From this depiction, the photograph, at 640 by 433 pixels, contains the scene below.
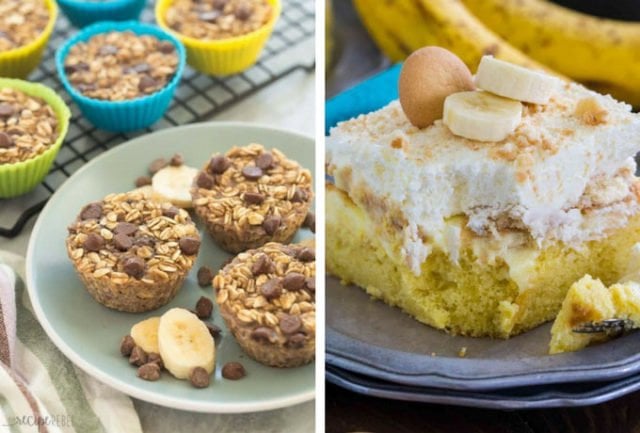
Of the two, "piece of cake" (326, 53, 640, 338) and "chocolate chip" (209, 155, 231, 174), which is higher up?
"piece of cake" (326, 53, 640, 338)

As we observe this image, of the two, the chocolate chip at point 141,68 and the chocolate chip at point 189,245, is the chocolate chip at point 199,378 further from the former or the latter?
the chocolate chip at point 141,68

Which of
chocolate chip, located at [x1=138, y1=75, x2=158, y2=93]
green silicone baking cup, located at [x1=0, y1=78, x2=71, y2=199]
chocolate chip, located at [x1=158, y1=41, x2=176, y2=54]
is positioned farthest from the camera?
chocolate chip, located at [x1=158, y1=41, x2=176, y2=54]

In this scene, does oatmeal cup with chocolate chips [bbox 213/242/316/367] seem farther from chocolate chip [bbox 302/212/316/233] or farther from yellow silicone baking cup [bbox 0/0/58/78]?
yellow silicone baking cup [bbox 0/0/58/78]

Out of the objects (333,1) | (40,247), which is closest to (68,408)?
(40,247)

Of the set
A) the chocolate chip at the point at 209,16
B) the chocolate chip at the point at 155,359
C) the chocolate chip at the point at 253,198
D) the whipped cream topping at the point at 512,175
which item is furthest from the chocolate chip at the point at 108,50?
the chocolate chip at the point at 155,359

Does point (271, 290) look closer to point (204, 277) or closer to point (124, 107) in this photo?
point (204, 277)

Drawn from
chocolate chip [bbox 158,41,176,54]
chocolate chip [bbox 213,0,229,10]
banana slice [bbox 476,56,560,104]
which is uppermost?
banana slice [bbox 476,56,560,104]

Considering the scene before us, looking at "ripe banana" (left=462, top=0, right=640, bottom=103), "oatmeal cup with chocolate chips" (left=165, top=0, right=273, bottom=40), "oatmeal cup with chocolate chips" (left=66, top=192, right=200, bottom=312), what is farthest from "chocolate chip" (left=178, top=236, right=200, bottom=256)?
"ripe banana" (left=462, top=0, right=640, bottom=103)
